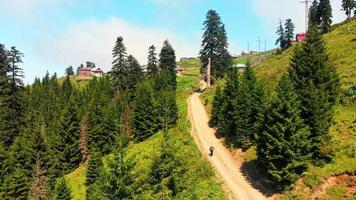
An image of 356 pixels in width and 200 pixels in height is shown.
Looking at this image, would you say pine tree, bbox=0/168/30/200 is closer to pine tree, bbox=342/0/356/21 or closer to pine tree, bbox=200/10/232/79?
pine tree, bbox=200/10/232/79

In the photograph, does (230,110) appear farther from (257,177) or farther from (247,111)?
(257,177)

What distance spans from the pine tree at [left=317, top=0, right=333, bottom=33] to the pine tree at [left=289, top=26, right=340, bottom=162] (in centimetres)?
7236

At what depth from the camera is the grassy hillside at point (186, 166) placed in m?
43.8

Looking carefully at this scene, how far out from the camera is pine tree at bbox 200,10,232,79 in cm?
9738

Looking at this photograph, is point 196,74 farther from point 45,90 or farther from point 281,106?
point 281,106

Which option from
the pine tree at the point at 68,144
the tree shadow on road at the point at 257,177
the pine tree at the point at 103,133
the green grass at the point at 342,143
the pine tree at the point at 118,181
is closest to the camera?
the pine tree at the point at 118,181

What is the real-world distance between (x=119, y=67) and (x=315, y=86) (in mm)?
55146

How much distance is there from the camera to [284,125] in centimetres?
4191

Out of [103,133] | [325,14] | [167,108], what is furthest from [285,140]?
[325,14]

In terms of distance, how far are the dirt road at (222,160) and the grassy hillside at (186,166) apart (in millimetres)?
1089

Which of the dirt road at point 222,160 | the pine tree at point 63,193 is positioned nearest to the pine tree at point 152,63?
the dirt road at point 222,160

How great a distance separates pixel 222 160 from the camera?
53812 millimetres

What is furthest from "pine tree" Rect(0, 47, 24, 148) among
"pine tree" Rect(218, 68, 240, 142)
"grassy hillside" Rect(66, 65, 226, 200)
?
"pine tree" Rect(218, 68, 240, 142)

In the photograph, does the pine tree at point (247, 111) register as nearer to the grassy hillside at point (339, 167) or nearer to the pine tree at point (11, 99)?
the grassy hillside at point (339, 167)
